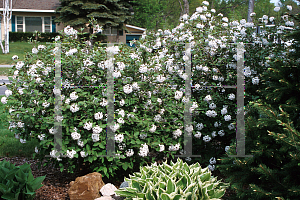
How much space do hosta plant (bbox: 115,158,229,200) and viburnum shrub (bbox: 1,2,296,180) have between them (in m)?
0.78

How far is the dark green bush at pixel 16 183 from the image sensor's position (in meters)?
2.55

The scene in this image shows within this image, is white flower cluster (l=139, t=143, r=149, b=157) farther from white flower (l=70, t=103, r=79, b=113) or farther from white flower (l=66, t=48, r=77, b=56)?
white flower (l=66, t=48, r=77, b=56)

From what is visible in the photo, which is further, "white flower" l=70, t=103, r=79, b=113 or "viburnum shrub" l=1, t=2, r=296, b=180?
"viburnum shrub" l=1, t=2, r=296, b=180

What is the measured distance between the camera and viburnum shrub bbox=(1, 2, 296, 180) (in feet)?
10.3

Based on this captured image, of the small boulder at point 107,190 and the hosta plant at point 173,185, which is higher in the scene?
the hosta plant at point 173,185

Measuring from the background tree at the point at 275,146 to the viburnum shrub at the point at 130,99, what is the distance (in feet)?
3.31

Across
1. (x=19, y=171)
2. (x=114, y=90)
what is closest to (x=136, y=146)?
(x=114, y=90)

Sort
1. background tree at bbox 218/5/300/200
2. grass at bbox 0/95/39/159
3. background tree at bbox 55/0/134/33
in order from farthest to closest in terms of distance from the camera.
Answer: background tree at bbox 55/0/134/33, grass at bbox 0/95/39/159, background tree at bbox 218/5/300/200

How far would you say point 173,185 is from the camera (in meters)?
2.11

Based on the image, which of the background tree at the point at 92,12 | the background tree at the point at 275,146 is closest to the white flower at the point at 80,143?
the background tree at the point at 275,146

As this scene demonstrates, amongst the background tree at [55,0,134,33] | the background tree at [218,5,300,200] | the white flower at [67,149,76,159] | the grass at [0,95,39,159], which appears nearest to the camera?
the background tree at [218,5,300,200]

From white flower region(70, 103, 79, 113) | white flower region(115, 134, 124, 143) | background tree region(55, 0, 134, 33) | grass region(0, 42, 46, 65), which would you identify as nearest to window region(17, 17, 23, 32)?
grass region(0, 42, 46, 65)

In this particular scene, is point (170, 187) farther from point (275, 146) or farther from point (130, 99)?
point (130, 99)

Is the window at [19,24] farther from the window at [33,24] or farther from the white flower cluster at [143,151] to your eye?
the white flower cluster at [143,151]
